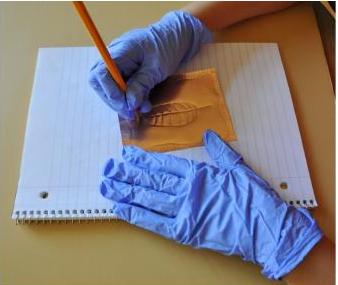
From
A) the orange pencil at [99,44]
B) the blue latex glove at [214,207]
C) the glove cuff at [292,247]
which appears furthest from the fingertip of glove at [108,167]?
the glove cuff at [292,247]

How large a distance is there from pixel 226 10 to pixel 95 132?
38 cm

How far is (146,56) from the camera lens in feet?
2.56

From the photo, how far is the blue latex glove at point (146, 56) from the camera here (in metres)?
0.72

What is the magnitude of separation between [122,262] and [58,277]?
98 mm

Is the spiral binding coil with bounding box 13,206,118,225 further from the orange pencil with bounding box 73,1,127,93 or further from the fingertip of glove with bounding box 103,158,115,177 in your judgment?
the orange pencil with bounding box 73,1,127,93

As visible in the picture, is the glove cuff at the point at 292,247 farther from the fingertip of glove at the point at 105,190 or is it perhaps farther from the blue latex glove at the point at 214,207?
the fingertip of glove at the point at 105,190

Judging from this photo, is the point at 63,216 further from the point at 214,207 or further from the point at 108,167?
the point at 214,207

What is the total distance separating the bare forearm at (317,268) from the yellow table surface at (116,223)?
0.04m

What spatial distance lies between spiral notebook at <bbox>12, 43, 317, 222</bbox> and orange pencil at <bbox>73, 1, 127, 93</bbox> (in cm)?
9

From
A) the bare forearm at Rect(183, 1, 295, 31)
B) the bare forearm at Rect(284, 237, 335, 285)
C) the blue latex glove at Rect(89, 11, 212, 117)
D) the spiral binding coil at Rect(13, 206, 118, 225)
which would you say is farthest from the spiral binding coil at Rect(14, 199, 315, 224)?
the bare forearm at Rect(183, 1, 295, 31)

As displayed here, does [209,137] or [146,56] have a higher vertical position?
[146,56]

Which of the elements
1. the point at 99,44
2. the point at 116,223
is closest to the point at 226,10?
the point at 99,44

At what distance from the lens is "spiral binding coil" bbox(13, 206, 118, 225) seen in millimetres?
679

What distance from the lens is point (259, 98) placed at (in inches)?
31.9
